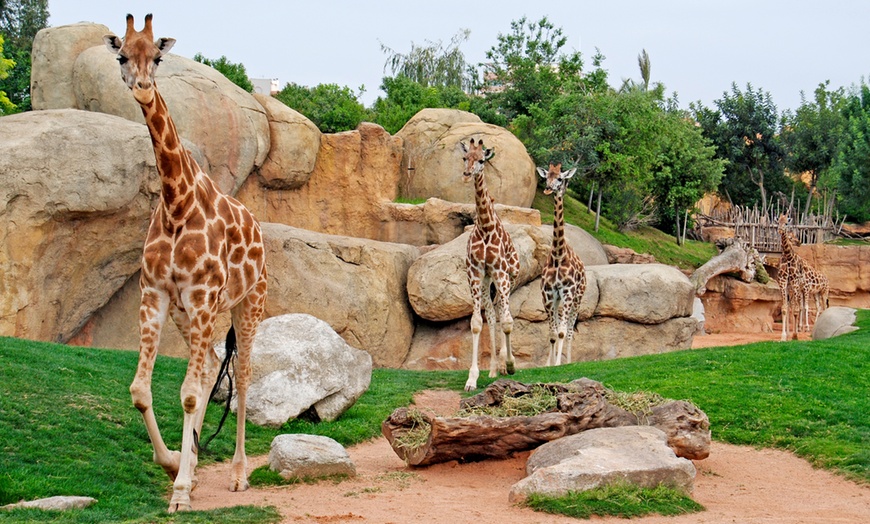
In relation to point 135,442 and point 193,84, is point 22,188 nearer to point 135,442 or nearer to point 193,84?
point 193,84

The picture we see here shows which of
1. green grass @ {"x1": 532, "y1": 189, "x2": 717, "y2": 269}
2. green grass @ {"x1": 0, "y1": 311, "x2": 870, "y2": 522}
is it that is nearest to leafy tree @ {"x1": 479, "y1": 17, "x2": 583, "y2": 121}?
green grass @ {"x1": 532, "y1": 189, "x2": 717, "y2": 269}

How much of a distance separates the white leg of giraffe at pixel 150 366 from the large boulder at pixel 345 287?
1115 centimetres

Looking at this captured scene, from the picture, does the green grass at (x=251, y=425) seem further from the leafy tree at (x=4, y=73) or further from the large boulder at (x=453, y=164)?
the large boulder at (x=453, y=164)

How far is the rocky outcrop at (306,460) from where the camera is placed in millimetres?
8367

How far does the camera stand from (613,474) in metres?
7.46

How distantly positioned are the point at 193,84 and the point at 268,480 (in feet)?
48.2

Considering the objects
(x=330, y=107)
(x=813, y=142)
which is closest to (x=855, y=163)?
(x=813, y=142)

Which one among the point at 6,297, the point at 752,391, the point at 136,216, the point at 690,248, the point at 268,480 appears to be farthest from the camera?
the point at 690,248

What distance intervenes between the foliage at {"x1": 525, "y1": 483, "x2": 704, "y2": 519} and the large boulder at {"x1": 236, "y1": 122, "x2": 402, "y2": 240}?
711 inches

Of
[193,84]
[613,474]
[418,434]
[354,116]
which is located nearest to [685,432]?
[613,474]

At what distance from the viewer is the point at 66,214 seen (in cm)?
1592

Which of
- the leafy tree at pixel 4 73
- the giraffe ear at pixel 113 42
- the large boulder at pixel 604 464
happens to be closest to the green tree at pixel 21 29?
the leafy tree at pixel 4 73

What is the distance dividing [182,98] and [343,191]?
5.79 m

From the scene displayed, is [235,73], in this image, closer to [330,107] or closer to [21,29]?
[330,107]
